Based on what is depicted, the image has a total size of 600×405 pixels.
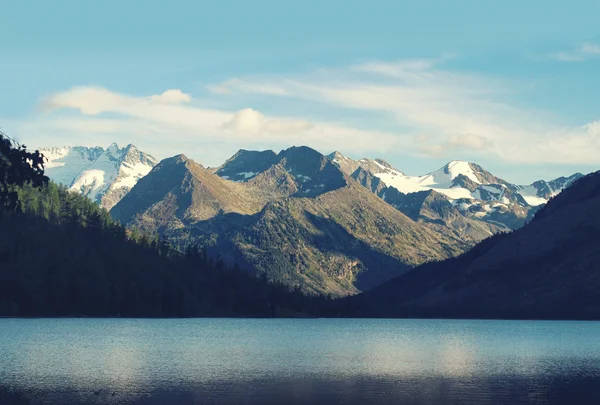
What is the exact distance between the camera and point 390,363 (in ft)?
494

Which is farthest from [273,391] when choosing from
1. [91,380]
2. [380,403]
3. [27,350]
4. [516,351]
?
[516,351]

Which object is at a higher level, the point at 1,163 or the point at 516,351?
the point at 1,163

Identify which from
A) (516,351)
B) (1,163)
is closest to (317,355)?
(516,351)

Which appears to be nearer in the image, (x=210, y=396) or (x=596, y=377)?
(x=210, y=396)

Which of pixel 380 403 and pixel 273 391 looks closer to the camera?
pixel 380 403

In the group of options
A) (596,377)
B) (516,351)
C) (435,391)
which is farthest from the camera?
(516,351)

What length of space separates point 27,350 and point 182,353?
31.3 metres

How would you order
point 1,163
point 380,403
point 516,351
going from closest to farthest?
1. point 1,163
2. point 380,403
3. point 516,351

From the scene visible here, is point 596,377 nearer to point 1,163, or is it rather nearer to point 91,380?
point 91,380

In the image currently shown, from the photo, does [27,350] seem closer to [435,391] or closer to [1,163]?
[435,391]

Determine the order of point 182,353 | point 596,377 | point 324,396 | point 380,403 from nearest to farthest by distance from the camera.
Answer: point 380,403
point 324,396
point 596,377
point 182,353

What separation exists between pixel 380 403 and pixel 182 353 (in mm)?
82773

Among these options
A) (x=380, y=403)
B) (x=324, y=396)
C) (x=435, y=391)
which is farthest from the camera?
(x=435, y=391)

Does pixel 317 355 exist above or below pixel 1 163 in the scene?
below
